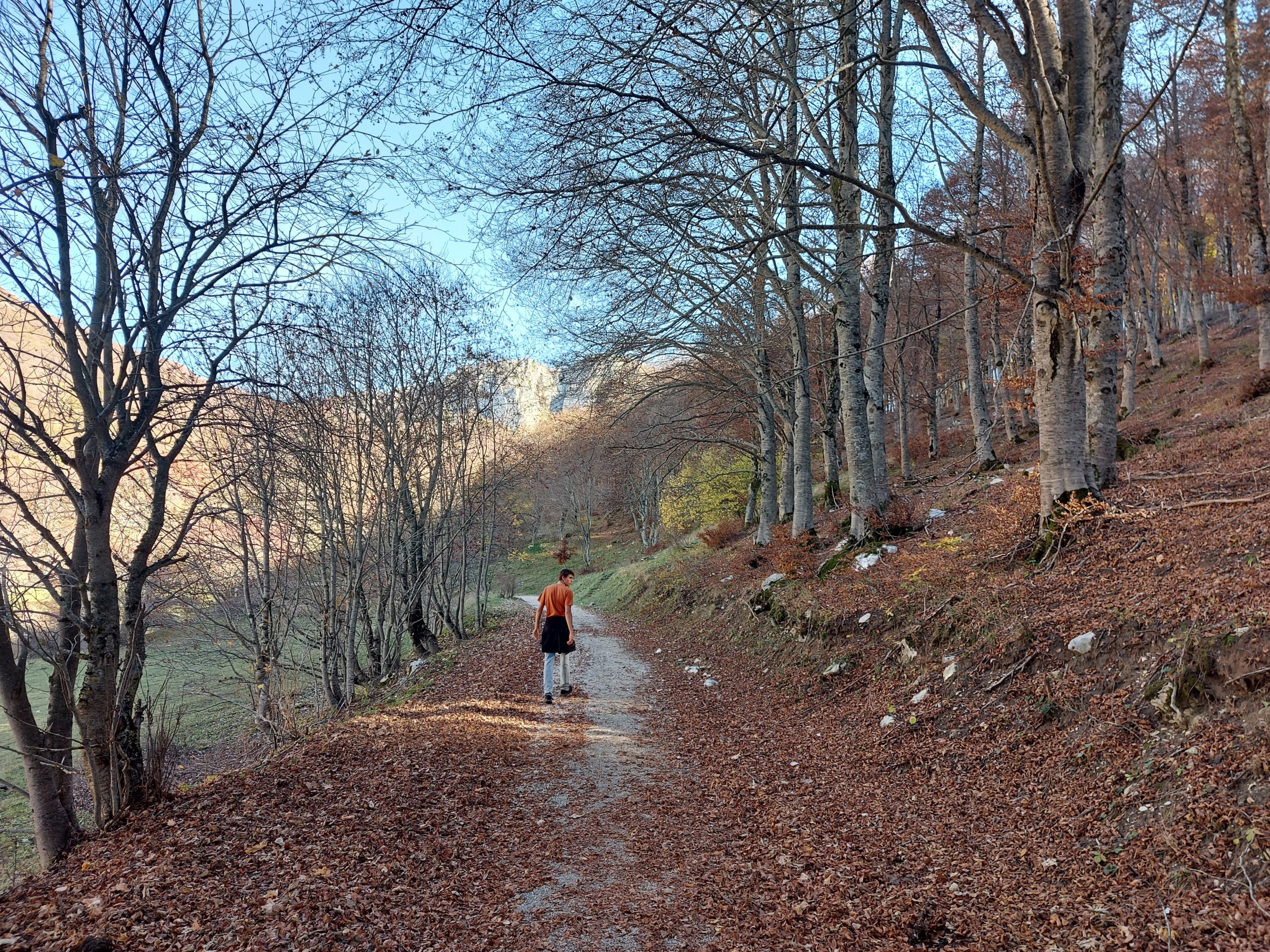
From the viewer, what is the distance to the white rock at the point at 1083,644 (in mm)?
4809

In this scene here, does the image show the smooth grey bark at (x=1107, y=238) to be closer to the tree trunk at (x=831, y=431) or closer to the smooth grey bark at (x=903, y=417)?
the tree trunk at (x=831, y=431)

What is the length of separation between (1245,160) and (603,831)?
60.5ft

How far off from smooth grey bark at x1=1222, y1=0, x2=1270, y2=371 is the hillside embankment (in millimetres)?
9075

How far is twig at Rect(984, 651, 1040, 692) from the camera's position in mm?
5223

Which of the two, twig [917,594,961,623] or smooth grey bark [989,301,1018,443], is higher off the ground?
smooth grey bark [989,301,1018,443]

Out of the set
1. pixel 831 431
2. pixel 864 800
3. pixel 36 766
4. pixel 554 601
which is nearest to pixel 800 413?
pixel 831 431

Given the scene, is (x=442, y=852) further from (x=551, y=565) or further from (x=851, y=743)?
(x=551, y=565)

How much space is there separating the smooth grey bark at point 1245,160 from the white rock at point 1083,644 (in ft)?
43.5

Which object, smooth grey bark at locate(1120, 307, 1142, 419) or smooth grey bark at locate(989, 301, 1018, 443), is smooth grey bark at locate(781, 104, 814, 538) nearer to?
smooth grey bark at locate(989, 301, 1018, 443)

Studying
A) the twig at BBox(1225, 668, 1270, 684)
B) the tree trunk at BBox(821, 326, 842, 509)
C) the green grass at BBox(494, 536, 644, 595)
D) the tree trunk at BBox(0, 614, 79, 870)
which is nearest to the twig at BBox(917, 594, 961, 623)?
the twig at BBox(1225, 668, 1270, 684)

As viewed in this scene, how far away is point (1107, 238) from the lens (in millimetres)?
7488

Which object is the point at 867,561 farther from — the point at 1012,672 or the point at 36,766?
the point at 36,766

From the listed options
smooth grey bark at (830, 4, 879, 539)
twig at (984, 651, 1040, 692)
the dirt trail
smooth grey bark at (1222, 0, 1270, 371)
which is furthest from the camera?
smooth grey bark at (1222, 0, 1270, 371)

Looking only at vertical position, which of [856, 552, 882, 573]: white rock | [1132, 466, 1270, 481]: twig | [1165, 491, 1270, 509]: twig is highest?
[1132, 466, 1270, 481]: twig
